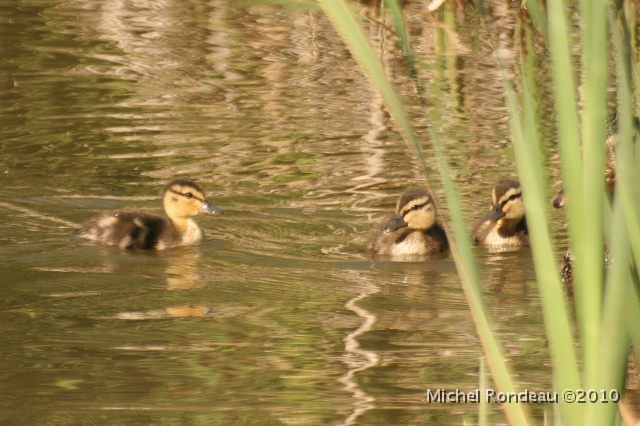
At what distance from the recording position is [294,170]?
671cm

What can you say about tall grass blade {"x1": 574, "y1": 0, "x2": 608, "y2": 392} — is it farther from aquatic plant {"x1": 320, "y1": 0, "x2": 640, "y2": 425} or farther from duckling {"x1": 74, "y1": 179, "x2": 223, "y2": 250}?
duckling {"x1": 74, "y1": 179, "x2": 223, "y2": 250}

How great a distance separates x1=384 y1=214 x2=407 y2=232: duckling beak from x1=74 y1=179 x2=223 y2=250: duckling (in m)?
0.92

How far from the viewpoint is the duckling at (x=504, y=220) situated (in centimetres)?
560

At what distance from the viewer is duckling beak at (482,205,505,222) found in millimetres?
5574

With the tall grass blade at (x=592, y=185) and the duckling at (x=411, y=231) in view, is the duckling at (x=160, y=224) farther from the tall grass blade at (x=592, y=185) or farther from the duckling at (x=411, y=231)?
the tall grass blade at (x=592, y=185)

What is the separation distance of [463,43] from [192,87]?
2.95 metres

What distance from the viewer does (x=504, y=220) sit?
564 cm

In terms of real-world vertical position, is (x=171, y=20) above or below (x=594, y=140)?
below

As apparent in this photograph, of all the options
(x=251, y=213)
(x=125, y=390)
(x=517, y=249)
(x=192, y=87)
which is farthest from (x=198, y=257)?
(x=192, y=87)

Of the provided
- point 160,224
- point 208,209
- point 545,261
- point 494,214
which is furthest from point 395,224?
point 545,261

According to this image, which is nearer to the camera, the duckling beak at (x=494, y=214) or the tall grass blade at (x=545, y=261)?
the tall grass blade at (x=545, y=261)

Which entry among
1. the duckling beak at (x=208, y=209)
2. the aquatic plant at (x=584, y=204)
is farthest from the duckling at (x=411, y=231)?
the aquatic plant at (x=584, y=204)

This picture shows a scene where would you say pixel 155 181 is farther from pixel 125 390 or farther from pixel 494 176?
pixel 125 390

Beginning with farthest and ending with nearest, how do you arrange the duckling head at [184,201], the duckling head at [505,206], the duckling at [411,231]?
the duckling head at [184,201] → the duckling head at [505,206] → the duckling at [411,231]
